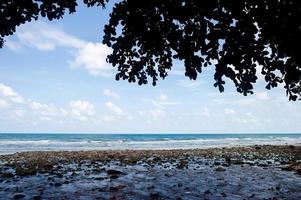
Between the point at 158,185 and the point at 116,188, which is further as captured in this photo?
the point at 158,185

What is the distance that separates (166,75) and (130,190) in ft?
14.7

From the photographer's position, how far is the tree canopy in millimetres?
8297

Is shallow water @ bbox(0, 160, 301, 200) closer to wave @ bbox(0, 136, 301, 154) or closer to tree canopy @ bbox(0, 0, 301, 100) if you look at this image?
tree canopy @ bbox(0, 0, 301, 100)

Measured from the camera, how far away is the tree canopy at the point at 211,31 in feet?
27.2

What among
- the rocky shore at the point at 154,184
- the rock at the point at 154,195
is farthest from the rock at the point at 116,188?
the rock at the point at 154,195

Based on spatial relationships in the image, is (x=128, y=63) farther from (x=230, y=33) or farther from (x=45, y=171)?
(x=45, y=171)

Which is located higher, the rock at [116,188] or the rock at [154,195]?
the rock at [116,188]

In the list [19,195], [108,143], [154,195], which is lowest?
[154,195]

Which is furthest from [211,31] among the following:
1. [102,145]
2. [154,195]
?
[102,145]

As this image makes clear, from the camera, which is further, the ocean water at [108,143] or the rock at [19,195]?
the ocean water at [108,143]

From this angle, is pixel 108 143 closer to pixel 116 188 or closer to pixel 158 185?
pixel 158 185

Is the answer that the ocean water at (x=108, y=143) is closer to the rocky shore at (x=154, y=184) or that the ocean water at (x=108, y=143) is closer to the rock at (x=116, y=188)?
the rocky shore at (x=154, y=184)

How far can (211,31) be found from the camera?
8695 millimetres

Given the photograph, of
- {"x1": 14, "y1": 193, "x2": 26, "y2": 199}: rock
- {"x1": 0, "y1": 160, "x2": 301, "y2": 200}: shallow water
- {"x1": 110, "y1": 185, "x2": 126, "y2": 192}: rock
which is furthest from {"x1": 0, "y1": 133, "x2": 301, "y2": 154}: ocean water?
{"x1": 14, "y1": 193, "x2": 26, "y2": 199}: rock
